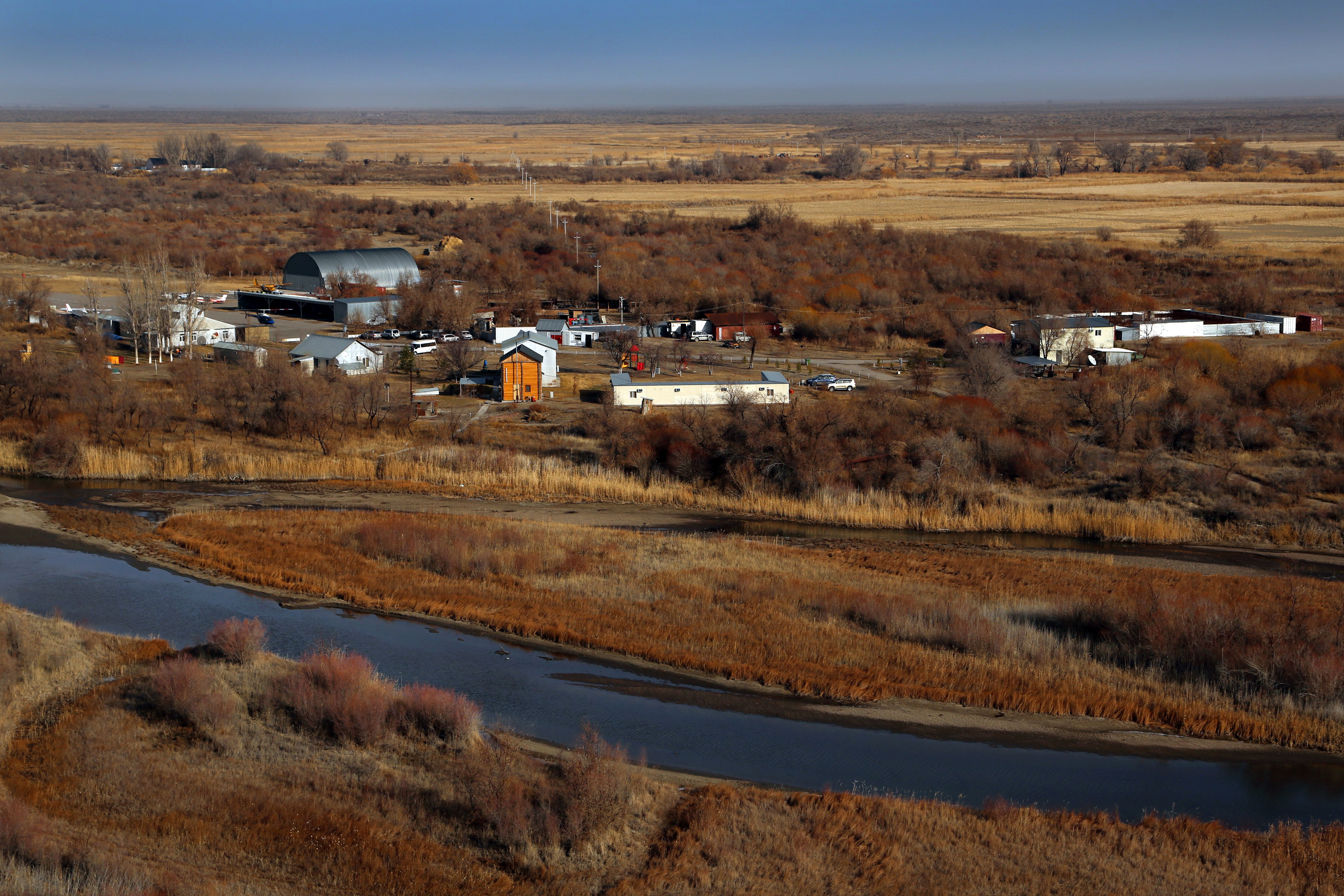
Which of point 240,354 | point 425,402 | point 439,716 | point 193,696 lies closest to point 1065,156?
point 240,354

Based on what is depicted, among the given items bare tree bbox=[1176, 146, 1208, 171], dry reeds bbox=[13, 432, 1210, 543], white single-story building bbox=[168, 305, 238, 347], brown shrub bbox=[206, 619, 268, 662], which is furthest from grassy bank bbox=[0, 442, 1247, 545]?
bare tree bbox=[1176, 146, 1208, 171]

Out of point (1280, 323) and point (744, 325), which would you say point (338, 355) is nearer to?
point (744, 325)

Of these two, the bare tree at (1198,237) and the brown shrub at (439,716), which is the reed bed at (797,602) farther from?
the bare tree at (1198,237)

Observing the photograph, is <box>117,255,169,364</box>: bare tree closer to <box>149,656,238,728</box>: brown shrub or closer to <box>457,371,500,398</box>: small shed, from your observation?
<box>457,371,500,398</box>: small shed

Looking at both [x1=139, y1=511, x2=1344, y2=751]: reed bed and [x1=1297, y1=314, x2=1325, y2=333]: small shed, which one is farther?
[x1=1297, y1=314, x2=1325, y2=333]: small shed

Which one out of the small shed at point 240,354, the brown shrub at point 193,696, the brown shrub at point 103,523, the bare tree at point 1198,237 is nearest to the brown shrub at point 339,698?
the brown shrub at point 193,696

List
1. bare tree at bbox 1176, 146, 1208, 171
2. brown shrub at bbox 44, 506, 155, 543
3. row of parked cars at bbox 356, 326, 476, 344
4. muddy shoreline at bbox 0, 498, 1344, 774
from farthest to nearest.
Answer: bare tree at bbox 1176, 146, 1208, 171, row of parked cars at bbox 356, 326, 476, 344, brown shrub at bbox 44, 506, 155, 543, muddy shoreline at bbox 0, 498, 1344, 774

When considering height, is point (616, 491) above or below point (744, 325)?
below
